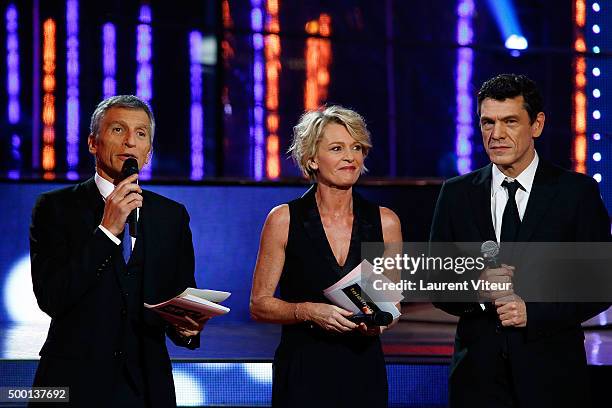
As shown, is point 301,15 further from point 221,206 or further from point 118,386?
point 118,386

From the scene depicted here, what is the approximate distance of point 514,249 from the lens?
2553mm

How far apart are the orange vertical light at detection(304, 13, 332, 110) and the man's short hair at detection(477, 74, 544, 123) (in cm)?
435

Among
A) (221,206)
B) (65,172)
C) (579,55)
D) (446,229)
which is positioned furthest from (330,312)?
(579,55)

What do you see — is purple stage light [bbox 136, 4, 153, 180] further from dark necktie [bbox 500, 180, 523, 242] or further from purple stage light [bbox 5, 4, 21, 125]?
dark necktie [bbox 500, 180, 523, 242]

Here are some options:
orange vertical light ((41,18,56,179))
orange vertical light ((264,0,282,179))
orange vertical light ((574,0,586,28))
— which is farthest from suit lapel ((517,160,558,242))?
orange vertical light ((41,18,56,179))

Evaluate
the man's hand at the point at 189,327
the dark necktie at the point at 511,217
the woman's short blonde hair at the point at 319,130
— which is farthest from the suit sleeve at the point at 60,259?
the dark necktie at the point at 511,217

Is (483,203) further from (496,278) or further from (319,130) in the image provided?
(319,130)

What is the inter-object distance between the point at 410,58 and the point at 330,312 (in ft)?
16.3

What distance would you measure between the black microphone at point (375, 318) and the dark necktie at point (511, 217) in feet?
1.30

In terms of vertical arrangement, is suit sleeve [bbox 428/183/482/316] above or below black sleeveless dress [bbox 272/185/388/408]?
above

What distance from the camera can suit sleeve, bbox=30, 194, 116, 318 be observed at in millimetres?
2240

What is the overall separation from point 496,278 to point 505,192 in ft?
1.26

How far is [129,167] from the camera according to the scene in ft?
7.67

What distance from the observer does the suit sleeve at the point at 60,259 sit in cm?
224
